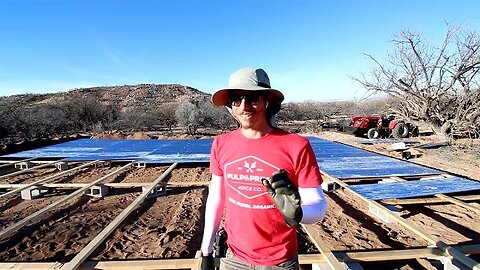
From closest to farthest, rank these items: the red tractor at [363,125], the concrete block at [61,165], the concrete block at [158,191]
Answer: the concrete block at [158,191], the concrete block at [61,165], the red tractor at [363,125]

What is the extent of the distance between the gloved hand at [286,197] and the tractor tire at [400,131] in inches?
618

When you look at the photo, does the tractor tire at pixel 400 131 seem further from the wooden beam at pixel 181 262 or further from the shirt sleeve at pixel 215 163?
the shirt sleeve at pixel 215 163

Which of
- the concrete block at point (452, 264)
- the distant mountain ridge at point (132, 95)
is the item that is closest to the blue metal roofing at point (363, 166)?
the concrete block at point (452, 264)

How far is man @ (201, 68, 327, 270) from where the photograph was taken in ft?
4.70

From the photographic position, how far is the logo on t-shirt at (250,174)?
149cm

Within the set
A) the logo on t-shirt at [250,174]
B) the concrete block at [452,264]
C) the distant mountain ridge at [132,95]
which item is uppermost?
the distant mountain ridge at [132,95]

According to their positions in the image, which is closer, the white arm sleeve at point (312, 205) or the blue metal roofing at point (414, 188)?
the white arm sleeve at point (312, 205)

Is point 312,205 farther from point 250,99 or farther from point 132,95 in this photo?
point 132,95

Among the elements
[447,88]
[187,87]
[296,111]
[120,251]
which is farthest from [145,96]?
[120,251]

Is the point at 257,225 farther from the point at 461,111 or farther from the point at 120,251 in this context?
the point at 461,111

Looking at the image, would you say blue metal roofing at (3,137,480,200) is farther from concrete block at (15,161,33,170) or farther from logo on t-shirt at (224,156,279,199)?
logo on t-shirt at (224,156,279,199)

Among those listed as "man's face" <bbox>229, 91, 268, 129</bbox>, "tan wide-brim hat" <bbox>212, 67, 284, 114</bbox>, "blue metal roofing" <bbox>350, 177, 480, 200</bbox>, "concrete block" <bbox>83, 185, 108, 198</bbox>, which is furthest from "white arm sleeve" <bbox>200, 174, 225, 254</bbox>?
"concrete block" <bbox>83, 185, 108, 198</bbox>

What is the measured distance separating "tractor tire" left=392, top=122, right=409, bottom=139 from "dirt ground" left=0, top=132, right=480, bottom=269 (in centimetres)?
1004

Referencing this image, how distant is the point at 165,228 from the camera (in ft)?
15.4
